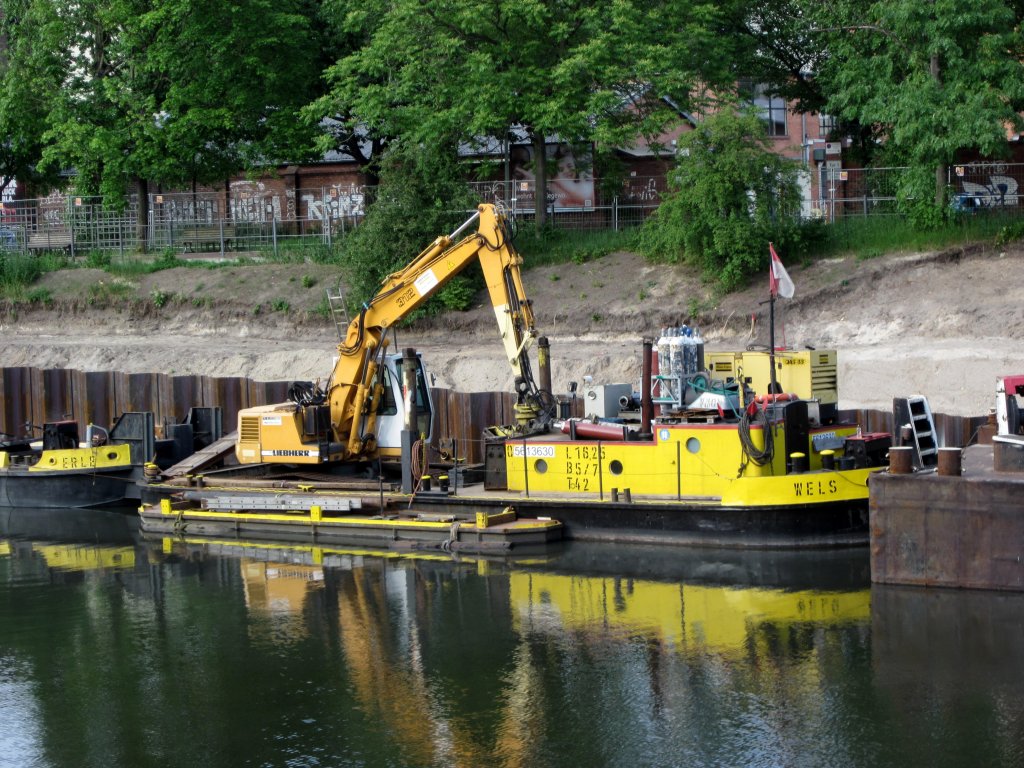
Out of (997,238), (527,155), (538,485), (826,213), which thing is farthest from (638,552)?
(527,155)

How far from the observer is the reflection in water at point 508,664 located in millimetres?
14930

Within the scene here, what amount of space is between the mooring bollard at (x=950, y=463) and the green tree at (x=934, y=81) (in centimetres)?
1653

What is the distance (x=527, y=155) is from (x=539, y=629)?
1185 inches

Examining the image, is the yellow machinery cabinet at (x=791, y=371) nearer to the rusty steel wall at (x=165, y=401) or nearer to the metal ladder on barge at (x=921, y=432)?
the metal ladder on barge at (x=921, y=432)

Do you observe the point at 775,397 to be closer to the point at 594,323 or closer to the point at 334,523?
the point at 334,523

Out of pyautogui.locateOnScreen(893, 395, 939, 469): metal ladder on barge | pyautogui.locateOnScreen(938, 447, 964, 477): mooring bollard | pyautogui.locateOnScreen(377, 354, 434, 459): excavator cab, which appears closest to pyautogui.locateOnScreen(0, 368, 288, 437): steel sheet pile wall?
pyautogui.locateOnScreen(377, 354, 434, 459): excavator cab

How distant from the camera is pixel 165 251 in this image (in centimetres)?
4762

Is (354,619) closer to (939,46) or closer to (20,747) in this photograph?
(20,747)

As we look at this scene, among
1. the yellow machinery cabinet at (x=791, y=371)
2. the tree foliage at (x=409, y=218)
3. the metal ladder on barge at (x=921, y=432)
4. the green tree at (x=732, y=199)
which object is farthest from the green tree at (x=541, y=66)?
the metal ladder on barge at (x=921, y=432)

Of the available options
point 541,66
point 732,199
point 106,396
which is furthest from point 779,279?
point 106,396

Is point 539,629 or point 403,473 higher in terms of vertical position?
point 403,473

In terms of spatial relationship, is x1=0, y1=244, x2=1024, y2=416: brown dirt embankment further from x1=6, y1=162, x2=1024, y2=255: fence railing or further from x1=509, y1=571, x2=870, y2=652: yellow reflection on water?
x1=509, y1=571, x2=870, y2=652: yellow reflection on water

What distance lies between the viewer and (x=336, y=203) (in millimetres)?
49031

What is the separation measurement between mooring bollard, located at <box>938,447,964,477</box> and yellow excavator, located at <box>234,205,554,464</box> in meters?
8.09
